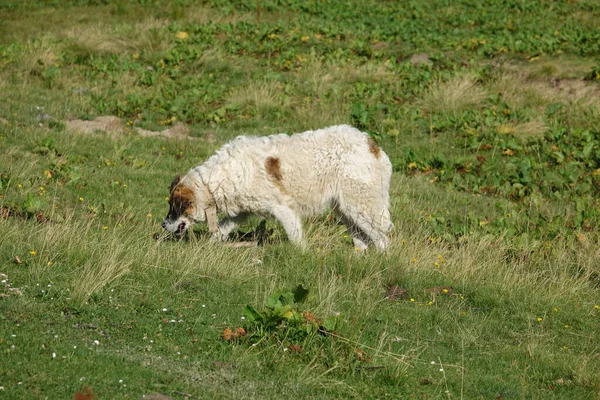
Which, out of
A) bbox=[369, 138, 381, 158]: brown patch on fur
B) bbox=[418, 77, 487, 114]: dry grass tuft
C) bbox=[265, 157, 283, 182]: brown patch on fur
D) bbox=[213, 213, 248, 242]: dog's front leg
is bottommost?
bbox=[213, 213, 248, 242]: dog's front leg

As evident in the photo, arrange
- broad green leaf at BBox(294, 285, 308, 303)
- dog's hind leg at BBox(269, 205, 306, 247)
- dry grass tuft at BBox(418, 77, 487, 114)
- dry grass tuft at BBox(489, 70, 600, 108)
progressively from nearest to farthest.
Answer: broad green leaf at BBox(294, 285, 308, 303), dog's hind leg at BBox(269, 205, 306, 247), dry grass tuft at BBox(418, 77, 487, 114), dry grass tuft at BBox(489, 70, 600, 108)

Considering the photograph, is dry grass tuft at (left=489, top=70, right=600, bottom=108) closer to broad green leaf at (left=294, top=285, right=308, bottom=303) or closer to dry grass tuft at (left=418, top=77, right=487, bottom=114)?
dry grass tuft at (left=418, top=77, right=487, bottom=114)

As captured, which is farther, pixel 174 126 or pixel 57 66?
pixel 57 66

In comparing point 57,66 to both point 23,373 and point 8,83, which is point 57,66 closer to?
point 8,83

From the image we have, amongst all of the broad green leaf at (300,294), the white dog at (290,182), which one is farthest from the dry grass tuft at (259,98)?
the broad green leaf at (300,294)

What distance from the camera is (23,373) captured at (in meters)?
4.87

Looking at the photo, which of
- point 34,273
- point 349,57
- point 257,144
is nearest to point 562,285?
point 257,144

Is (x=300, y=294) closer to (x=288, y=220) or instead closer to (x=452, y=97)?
(x=288, y=220)

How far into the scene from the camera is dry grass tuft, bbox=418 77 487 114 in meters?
16.0

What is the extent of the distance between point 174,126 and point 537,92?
296 inches

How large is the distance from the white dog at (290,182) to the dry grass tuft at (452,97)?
7.15m

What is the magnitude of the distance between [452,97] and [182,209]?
8.54 meters

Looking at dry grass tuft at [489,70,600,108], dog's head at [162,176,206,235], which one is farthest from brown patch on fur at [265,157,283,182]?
dry grass tuft at [489,70,600,108]

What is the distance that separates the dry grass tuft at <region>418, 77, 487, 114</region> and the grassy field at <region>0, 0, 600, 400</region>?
0.05 m
